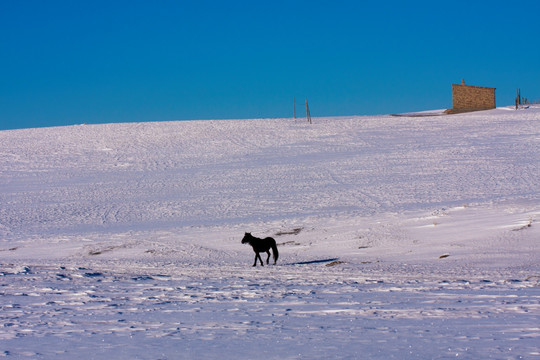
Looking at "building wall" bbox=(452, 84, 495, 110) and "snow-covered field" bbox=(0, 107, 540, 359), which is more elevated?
"building wall" bbox=(452, 84, 495, 110)

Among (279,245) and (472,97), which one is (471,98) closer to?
(472,97)

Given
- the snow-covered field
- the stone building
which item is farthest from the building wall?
the snow-covered field

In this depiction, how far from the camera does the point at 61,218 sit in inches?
923

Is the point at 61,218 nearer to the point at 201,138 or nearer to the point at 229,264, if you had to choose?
the point at 229,264

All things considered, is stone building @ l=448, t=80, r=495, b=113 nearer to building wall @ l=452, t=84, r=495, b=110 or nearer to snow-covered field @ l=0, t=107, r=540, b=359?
building wall @ l=452, t=84, r=495, b=110

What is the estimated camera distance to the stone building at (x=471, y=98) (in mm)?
55969

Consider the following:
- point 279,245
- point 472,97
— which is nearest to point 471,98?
point 472,97

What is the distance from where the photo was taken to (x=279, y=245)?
17266 mm

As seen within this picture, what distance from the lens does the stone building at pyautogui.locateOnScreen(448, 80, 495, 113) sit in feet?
184

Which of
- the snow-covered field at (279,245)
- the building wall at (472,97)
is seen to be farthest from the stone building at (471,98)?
the snow-covered field at (279,245)

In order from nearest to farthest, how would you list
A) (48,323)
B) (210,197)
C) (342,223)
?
1. (48,323)
2. (342,223)
3. (210,197)

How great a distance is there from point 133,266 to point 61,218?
35.1 feet

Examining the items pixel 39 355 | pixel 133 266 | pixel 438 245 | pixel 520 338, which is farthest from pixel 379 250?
pixel 39 355

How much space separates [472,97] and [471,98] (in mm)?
124
